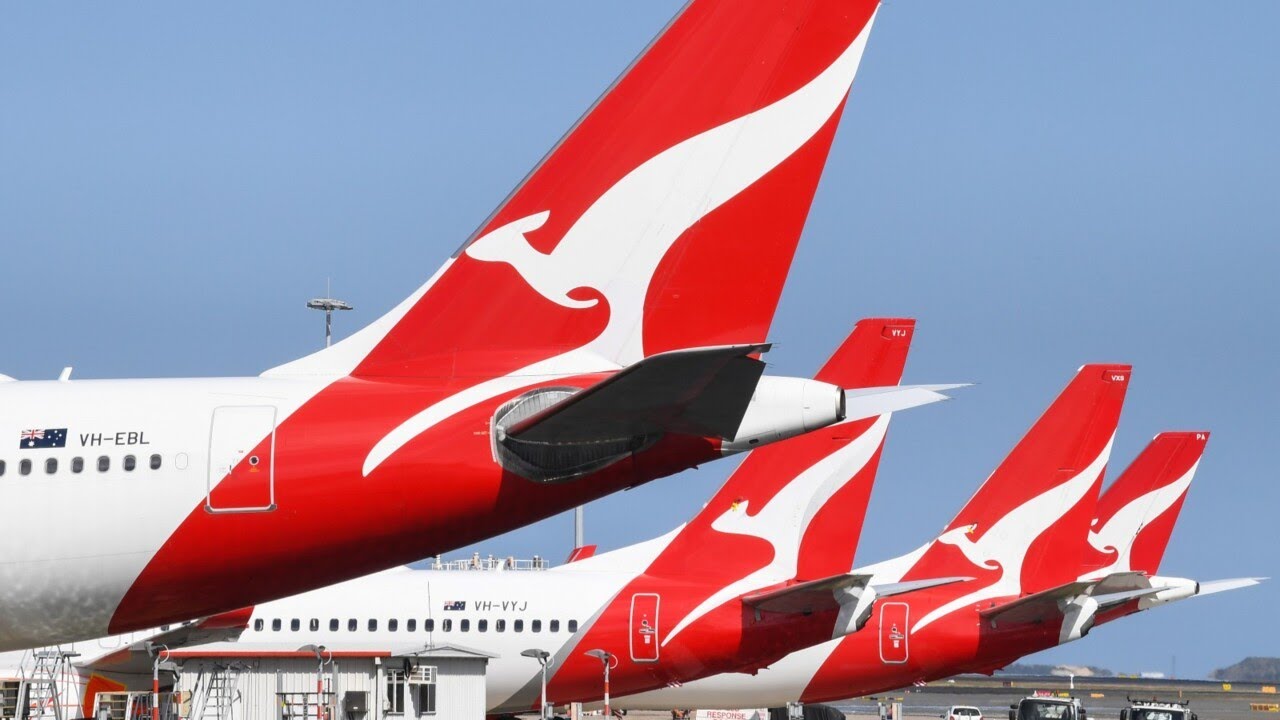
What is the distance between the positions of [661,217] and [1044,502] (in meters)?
23.1

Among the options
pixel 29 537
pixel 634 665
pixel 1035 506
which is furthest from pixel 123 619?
pixel 1035 506

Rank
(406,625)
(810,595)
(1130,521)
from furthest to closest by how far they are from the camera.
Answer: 1. (1130,521)
2. (406,625)
3. (810,595)

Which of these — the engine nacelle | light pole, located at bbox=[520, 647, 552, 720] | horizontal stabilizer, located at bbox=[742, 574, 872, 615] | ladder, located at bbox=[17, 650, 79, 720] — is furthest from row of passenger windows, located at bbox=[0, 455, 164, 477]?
→ light pole, located at bbox=[520, 647, 552, 720]

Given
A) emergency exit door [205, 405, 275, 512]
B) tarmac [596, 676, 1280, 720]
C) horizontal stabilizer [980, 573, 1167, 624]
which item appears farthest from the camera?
tarmac [596, 676, 1280, 720]

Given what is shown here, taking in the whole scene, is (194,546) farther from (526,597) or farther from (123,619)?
(526,597)

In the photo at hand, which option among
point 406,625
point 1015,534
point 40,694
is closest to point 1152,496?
point 1015,534

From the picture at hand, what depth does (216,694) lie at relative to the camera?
81.7ft

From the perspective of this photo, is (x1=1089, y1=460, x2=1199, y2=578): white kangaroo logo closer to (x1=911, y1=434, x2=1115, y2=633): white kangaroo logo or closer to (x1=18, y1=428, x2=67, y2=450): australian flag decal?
(x1=911, y1=434, x2=1115, y2=633): white kangaroo logo

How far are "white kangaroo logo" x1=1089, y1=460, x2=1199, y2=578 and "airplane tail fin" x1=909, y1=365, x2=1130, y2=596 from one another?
262 inches

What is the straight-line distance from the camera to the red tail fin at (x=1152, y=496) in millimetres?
42938

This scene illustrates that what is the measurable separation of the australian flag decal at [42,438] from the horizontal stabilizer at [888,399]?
646cm

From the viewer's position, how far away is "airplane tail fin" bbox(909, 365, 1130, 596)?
32.8 metres

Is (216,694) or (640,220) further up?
(640,220)

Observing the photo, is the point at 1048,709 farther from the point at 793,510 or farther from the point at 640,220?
the point at 640,220
